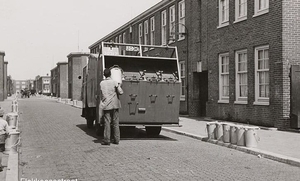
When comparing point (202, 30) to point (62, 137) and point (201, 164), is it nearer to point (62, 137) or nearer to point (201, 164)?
point (62, 137)

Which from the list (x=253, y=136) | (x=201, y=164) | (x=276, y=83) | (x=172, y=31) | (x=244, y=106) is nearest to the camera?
(x=201, y=164)

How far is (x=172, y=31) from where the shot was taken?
25.5m

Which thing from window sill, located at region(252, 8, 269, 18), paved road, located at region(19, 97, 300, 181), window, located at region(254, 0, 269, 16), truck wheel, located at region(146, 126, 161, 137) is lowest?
paved road, located at region(19, 97, 300, 181)

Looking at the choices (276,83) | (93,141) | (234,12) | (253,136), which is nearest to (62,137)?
(93,141)

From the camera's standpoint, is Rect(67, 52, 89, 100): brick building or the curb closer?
the curb

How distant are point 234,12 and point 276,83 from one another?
15.4 ft

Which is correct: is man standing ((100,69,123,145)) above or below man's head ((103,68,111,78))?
below

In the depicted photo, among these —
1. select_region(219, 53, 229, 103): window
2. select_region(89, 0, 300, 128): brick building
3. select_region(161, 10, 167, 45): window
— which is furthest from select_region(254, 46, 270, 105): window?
select_region(161, 10, 167, 45): window

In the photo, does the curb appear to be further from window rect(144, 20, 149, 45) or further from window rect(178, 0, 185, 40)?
window rect(144, 20, 149, 45)

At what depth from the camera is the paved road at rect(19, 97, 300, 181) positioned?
22.5 ft

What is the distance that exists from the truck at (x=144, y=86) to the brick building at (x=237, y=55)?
14.9ft

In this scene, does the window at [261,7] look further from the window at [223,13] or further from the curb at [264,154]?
the curb at [264,154]

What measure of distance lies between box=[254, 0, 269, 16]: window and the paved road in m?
7.13

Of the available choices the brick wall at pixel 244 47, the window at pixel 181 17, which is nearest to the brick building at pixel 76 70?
the window at pixel 181 17
